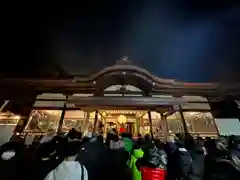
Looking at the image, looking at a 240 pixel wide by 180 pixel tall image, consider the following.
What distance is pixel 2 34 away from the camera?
13.0 ft

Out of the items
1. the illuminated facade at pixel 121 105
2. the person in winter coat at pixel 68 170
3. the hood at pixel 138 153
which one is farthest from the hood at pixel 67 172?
the illuminated facade at pixel 121 105

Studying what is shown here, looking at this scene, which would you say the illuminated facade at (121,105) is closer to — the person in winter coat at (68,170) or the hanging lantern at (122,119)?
the hanging lantern at (122,119)

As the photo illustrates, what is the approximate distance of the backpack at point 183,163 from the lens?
7.00 ft

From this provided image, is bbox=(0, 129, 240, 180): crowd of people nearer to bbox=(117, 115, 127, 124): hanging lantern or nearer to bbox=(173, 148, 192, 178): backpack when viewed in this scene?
bbox=(173, 148, 192, 178): backpack

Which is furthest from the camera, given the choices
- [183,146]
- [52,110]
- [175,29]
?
[175,29]

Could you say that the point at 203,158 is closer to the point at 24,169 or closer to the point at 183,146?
the point at 183,146

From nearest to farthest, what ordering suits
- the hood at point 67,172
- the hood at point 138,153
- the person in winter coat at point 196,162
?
the hood at point 67,172
the person in winter coat at point 196,162
the hood at point 138,153

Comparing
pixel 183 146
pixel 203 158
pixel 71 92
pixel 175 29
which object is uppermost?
pixel 175 29

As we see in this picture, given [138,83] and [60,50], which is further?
[60,50]

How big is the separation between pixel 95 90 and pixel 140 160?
144 cm

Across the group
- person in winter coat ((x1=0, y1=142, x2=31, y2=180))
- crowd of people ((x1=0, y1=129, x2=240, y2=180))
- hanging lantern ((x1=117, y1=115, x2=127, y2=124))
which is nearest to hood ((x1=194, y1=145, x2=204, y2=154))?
crowd of people ((x1=0, y1=129, x2=240, y2=180))

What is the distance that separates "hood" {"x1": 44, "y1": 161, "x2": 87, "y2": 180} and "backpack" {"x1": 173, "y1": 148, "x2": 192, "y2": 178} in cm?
107

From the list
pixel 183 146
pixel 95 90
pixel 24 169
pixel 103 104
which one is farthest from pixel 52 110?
pixel 183 146

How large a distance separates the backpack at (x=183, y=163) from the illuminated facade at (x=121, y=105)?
0.91 m
